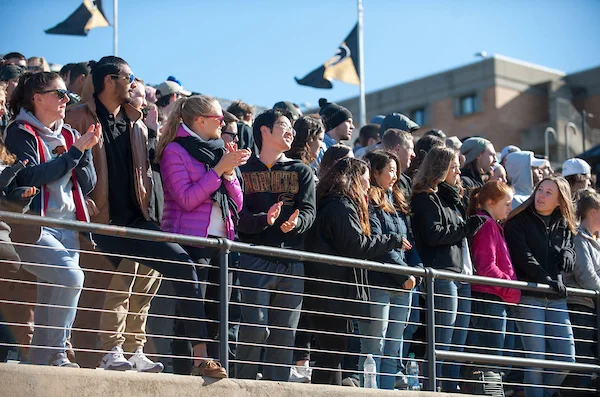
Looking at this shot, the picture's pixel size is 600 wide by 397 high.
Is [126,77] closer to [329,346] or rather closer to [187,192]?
[187,192]

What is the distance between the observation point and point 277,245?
23.9 ft

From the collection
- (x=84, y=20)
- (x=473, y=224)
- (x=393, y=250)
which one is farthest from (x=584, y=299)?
(x=84, y=20)

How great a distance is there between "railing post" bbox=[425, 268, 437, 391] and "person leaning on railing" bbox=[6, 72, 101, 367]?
2.62 metres

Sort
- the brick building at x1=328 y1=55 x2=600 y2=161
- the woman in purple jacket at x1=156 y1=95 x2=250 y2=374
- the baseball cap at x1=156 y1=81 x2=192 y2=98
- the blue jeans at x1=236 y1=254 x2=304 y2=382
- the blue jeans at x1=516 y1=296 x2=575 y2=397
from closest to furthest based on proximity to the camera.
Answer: the woman in purple jacket at x1=156 y1=95 x2=250 y2=374, the blue jeans at x1=236 y1=254 x2=304 y2=382, the blue jeans at x1=516 y1=296 x2=575 y2=397, the baseball cap at x1=156 y1=81 x2=192 y2=98, the brick building at x1=328 y1=55 x2=600 y2=161

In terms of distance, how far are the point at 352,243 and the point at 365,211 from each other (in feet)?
1.34

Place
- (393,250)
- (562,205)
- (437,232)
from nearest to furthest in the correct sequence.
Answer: (393,250) → (437,232) → (562,205)

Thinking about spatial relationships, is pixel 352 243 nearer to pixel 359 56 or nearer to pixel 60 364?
pixel 60 364

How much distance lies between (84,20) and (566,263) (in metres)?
12.4

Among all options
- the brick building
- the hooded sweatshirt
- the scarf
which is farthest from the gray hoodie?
the brick building

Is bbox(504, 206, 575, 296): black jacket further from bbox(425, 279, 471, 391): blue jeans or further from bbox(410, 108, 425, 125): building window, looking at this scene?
bbox(410, 108, 425, 125): building window

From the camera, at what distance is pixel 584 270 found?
9133 millimetres

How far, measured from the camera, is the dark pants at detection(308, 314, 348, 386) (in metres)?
7.17

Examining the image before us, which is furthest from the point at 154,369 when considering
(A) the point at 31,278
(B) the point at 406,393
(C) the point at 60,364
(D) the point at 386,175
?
(D) the point at 386,175

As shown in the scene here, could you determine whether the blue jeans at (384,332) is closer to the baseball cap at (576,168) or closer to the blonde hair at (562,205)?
the blonde hair at (562,205)
